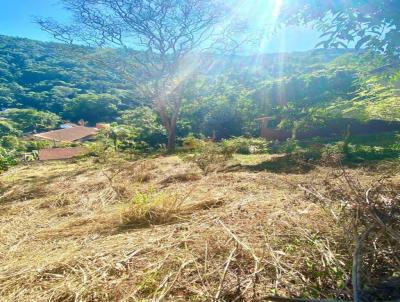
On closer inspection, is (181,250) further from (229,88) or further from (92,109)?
(92,109)

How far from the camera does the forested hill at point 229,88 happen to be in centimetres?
648

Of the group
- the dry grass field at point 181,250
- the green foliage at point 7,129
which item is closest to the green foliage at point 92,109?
the green foliage at point 7,129

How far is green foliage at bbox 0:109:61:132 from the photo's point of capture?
1831 inches

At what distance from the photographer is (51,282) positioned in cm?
163

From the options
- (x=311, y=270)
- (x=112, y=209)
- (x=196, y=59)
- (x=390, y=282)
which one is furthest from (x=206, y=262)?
(x=196, y=59)

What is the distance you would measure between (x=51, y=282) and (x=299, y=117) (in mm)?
14313

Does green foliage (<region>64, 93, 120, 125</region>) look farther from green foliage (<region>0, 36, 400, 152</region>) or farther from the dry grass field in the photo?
the dry grass field

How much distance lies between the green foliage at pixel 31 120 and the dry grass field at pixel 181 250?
4872 cm

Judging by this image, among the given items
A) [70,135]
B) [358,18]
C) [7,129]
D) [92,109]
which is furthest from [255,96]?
[92,109]

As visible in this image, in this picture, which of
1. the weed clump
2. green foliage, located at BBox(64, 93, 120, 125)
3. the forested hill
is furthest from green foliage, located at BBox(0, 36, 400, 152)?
green foliage, located at BBox(64, 93, 120, 125)

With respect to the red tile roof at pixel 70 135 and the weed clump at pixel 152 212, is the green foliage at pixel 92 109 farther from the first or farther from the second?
the weed clump at pixel 152 212

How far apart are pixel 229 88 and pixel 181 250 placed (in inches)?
862

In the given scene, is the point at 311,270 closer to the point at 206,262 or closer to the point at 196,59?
the point at 206,262

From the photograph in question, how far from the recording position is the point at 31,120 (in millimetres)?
47938
